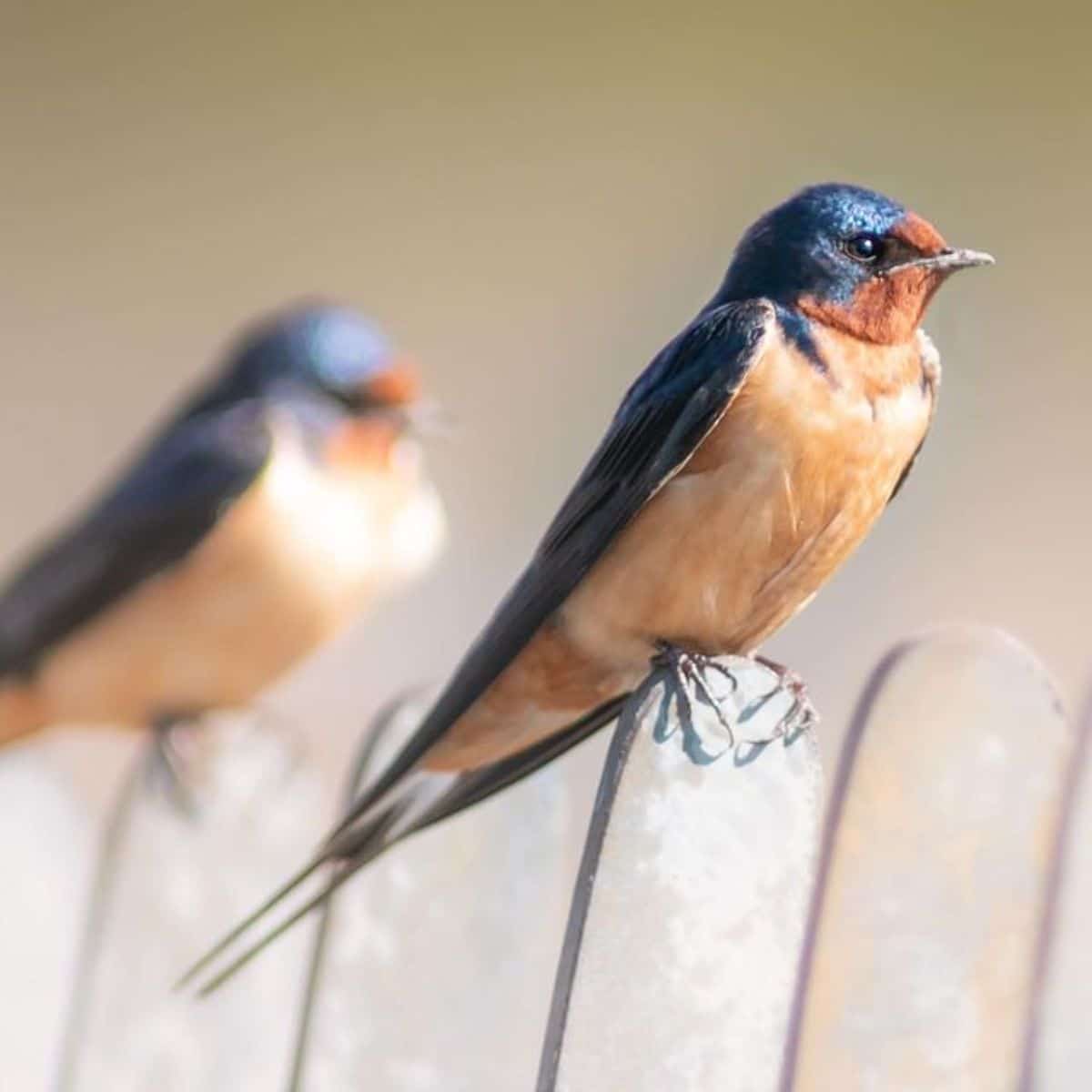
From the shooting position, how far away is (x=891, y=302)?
1.48 meters

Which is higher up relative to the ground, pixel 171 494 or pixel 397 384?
pixel 397 384

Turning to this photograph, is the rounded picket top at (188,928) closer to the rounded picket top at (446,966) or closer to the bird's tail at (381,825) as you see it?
the bird's tail at (381,825)

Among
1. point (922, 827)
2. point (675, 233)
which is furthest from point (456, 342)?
point (922, 827)

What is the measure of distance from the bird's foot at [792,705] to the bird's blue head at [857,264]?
22cm

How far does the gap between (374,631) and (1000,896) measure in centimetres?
79

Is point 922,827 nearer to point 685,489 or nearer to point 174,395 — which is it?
point 685,489

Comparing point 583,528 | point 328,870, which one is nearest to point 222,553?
point 328,870

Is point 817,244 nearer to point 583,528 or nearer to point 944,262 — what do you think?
point 944,262

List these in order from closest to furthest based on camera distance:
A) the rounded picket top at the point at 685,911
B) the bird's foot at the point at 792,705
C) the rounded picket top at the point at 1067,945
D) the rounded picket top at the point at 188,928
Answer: the rounded picket top at the point at 685,911
the bird's foot at the point at 792,705
the rounded picket top at the point at 1067,945
the rounded picket top at the point at 188,928

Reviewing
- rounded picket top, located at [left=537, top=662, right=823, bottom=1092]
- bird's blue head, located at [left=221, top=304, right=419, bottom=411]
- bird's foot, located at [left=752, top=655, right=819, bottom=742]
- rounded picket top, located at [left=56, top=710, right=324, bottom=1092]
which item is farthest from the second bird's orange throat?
bird's blue head, located at [left=221, top=304, right=419, bottom=411]

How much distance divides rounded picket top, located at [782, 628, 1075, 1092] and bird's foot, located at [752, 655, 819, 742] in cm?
4

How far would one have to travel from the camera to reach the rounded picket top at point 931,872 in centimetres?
130

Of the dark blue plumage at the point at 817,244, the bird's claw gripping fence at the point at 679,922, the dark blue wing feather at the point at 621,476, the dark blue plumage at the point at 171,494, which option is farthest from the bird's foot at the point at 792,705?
the dark blue plumage at the point at 171,494

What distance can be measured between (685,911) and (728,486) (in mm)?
364
